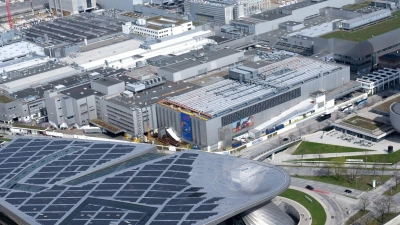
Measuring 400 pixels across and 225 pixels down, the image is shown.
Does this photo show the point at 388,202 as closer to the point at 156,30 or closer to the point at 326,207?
the point at 326,207

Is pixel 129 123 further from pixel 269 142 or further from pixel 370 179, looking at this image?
pixel 370 179

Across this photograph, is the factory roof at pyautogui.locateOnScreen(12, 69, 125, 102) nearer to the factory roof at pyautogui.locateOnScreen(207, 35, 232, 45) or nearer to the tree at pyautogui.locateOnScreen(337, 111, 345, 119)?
the factory roof at pyautogui.locateOnScreen(207, 35, 232, 45)

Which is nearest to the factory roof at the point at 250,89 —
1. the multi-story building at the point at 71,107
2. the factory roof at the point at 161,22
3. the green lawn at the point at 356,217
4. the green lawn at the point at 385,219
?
the multi-story building at the point at 71,107

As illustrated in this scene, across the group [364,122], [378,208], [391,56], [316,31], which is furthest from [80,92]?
[391,56]

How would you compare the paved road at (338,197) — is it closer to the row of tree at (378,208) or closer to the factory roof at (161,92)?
the row of tree at (378,208)

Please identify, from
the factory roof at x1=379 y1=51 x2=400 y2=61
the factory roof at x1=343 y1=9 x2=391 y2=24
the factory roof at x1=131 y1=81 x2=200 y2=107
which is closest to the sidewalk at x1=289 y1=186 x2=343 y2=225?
the factory roof at x1=131 y1=81 x2=200 y2=107
